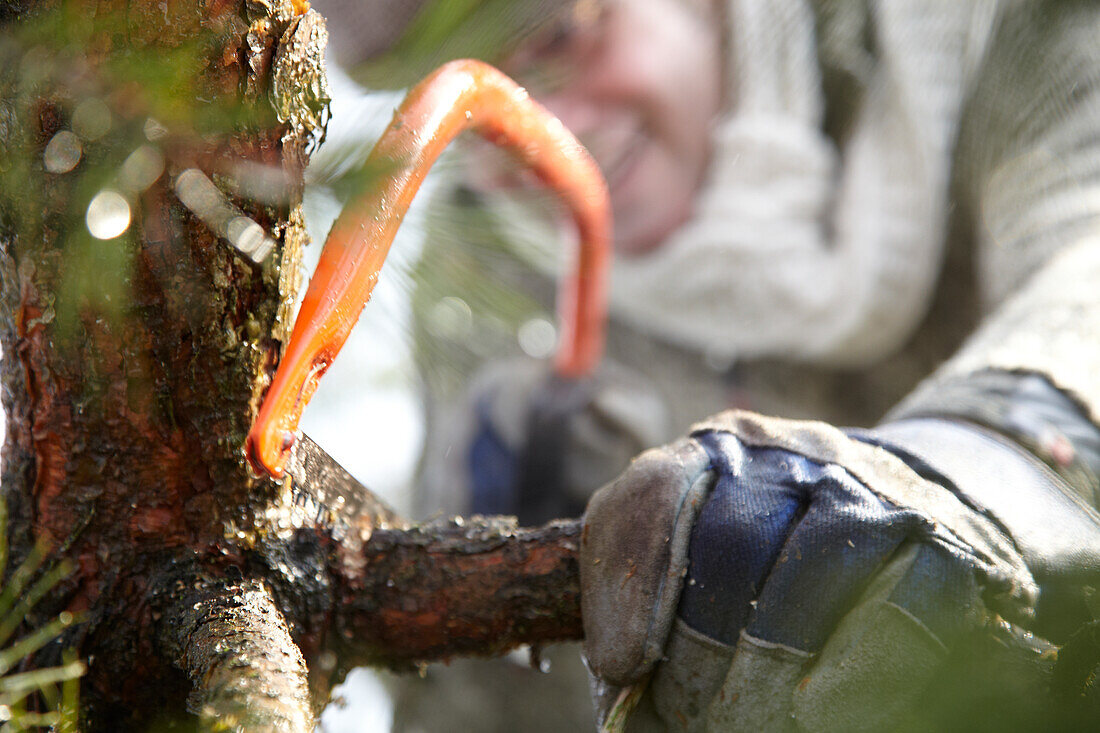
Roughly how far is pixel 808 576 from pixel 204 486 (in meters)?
0.31

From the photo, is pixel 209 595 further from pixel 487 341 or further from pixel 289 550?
pixel 487 341

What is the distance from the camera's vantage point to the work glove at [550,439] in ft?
3.62

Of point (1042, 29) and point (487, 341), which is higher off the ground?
point (1042, 29)

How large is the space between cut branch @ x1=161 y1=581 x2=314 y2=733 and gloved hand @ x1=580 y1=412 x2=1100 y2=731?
6.2 inches

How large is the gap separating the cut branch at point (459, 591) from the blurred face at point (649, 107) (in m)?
0.70

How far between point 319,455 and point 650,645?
0.21 metres

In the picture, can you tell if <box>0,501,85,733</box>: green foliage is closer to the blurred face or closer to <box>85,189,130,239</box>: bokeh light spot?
<box>85,189,130,239</box>: bokeh light spot

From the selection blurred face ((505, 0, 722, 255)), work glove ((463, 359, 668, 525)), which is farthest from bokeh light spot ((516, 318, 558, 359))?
blurred face ((505, 0, 722, 255))

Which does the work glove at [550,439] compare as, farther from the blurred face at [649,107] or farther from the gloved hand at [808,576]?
the gloved hand at [808,576]

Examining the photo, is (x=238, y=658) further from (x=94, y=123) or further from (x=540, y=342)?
(x=540, y=342)

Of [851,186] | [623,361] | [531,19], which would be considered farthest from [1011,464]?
[623,361]

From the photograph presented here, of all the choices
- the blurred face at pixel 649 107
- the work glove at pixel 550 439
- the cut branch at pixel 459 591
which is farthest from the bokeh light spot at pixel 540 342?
the cut branch at pixel 459 591

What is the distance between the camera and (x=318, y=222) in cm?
40

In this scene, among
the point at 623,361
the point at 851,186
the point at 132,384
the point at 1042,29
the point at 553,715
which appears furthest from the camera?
the point at 623,361
